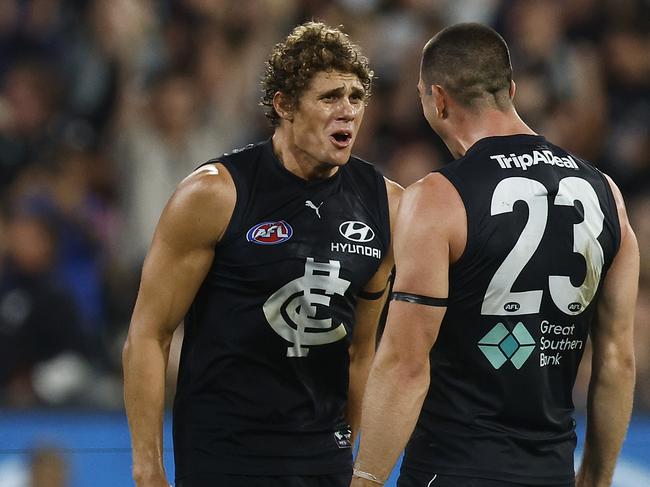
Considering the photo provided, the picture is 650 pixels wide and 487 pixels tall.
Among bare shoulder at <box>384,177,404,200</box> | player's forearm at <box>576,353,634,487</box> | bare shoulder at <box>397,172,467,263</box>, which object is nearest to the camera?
bare shoulder at <box>397,172,467,263</box>

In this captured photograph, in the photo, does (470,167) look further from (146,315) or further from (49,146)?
(49,146)

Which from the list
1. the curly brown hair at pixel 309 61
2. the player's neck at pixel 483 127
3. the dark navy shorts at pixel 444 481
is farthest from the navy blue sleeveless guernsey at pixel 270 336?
the player's neck at pixel 483 127

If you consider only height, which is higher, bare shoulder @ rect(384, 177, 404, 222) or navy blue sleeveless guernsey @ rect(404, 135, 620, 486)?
bare shoulder @ rect(384, 177, 404, 222)

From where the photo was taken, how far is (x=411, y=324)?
312 centimetres

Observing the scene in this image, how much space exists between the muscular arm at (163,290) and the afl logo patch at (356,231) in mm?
398

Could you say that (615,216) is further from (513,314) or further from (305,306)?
(305,306)

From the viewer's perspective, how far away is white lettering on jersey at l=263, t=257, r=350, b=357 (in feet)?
11.7

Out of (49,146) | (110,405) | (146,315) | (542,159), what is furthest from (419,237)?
(49,146)

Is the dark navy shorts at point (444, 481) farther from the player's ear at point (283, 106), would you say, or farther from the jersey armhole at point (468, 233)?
the player's ear at point (283, 106)

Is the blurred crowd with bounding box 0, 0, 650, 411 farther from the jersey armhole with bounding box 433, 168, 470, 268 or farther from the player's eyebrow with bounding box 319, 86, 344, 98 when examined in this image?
the jersey armhole with bounding box 433, 168, 470, 268

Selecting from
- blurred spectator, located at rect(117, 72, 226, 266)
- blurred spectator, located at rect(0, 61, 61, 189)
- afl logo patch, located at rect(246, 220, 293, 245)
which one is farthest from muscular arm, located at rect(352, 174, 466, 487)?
blurred spectator, located at rect(0, 61, 61, 189)

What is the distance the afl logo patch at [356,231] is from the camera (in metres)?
3.70

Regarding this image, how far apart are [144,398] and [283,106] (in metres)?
1.10

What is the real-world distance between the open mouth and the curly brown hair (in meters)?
0.18
